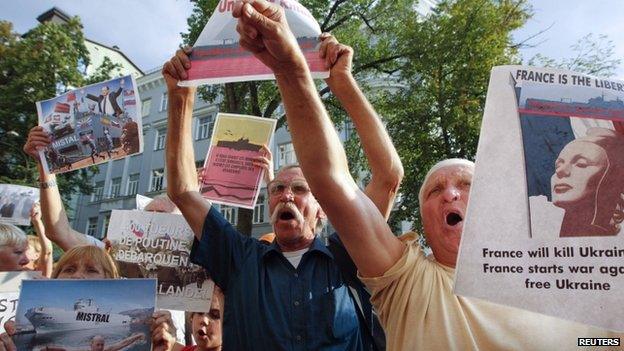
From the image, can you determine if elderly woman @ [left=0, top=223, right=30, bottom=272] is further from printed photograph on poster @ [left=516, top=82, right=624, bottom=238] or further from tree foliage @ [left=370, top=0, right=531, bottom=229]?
tree foliage @ [left=370, top=0, right=531, bottom=229]

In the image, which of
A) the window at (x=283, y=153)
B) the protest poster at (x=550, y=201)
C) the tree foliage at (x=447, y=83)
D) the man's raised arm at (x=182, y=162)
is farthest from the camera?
the window at (x=283, y=153)

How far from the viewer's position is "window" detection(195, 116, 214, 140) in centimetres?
2745

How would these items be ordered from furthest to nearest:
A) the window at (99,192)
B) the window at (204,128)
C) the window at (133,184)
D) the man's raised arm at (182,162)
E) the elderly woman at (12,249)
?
the window at (99,192) → the window at (133,184) → the window at (204,128) → the elderly woman at (12,249) → the man's raised arm at (182,162)

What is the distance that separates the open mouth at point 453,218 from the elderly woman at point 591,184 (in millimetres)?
535

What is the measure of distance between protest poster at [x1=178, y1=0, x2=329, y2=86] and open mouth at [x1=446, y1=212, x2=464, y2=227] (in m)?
0.65

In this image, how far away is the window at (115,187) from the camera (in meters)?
30.3

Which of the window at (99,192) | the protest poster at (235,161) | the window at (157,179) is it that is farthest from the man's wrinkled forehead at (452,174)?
the window at (99,192)

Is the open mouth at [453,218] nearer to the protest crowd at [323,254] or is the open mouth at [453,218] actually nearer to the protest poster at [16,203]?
the protest crowd at [323,254]

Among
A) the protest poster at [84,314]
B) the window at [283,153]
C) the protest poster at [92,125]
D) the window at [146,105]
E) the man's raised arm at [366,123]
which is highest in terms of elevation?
the window at [146,105]

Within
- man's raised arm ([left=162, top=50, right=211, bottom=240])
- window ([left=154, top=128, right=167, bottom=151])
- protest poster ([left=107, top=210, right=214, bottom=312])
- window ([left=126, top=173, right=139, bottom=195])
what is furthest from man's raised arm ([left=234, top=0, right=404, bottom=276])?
window ([left=126, top=173, right=139, bottom=195])

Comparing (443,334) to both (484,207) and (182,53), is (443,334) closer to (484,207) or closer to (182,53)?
(484,207)

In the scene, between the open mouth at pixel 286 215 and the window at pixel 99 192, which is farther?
the window at pixel 99 192

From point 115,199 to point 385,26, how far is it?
71.6 feet

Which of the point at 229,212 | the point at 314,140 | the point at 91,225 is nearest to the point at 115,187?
the point at 91,225
